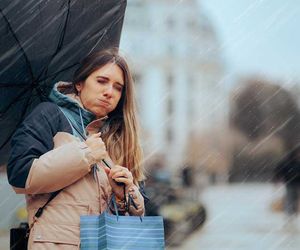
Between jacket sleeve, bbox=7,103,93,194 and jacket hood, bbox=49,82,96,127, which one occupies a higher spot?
jacket hood, bbox=49,82,96,127

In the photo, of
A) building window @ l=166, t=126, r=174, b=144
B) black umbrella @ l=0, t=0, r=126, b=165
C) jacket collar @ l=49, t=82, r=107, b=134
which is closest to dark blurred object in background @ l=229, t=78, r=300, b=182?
building window @ l=166, t=126, r=174, b=144

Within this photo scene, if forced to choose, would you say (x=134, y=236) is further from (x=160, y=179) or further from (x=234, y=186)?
(x=234, y=186)

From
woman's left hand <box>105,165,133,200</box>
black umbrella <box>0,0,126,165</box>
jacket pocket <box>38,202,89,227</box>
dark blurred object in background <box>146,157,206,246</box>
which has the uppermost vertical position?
dark blurred object in background <box>146,157,206,246</box>

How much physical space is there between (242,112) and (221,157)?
13.3 ft

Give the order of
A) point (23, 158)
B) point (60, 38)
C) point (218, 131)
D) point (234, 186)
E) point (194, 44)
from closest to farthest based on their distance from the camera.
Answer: point (23, 158) → point (60, 38) → point (194, 44) → point (218, 131) → point (234, 186)

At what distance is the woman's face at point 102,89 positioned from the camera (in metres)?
2.71

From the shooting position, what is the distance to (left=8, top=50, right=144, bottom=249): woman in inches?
96.2

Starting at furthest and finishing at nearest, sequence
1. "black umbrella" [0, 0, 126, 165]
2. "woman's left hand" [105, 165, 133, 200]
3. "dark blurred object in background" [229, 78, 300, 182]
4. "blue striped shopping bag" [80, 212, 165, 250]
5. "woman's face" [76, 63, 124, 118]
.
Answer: "dark blurred object in background" [229, 78, 300, 182] → "black umbrella" [0, 0, 126, 165] → "woman's face" [76, 63, 124, 118] → "woman's left hand" [105, 165, 133, 200] → "blue striped shopping bag" [80, 212, 165, 250]

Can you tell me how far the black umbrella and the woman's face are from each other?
274 mm

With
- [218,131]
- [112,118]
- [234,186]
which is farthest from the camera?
[234,186]

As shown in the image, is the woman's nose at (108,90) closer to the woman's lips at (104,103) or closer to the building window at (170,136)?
the woman's lips at (104,103)

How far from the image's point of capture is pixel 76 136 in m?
2.58

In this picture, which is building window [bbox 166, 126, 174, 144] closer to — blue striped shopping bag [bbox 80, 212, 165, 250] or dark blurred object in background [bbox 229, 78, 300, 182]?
dark blurred object in background [bbox 229, 78, 300, 182]

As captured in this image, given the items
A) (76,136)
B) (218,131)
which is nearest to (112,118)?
(76,136)
